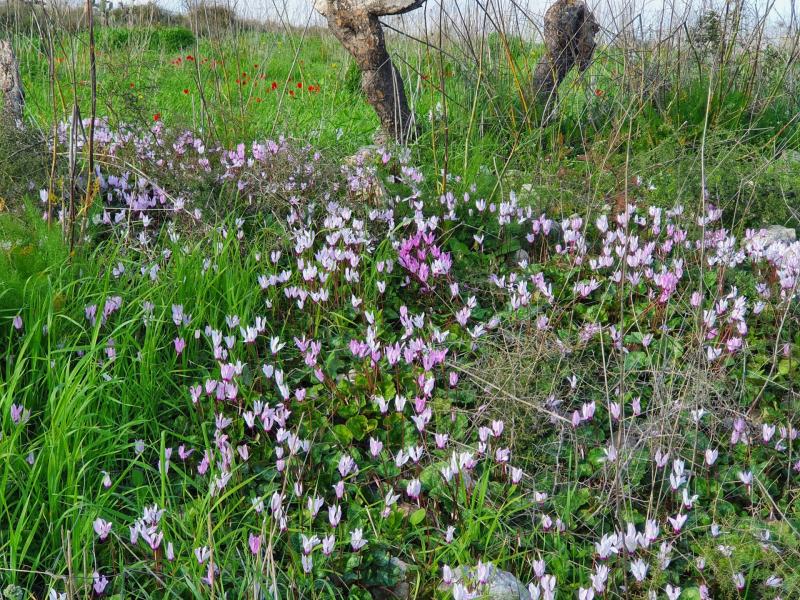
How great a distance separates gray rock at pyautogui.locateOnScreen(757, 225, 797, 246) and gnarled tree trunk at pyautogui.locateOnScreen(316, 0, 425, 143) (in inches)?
88.7

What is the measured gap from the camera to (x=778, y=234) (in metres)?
4.18

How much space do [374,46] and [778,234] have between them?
284 cm

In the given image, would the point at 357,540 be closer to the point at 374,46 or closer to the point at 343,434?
the point at 343,434

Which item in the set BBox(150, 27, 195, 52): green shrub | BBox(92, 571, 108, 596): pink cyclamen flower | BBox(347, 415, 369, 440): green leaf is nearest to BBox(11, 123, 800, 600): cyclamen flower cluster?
BBox(347, 415, 369, 440): green leaf

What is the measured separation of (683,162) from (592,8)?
1918mm

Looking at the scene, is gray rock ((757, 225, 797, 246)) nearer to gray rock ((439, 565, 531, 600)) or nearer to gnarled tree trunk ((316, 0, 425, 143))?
gnarled tree trunk ((316, 0, 425, 143))

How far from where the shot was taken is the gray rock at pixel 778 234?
13.4 ft

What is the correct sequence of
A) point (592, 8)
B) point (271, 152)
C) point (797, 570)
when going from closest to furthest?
point (797, 570) < point (271, 152) < point (592, 8)

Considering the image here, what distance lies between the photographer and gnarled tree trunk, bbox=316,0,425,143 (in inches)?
202

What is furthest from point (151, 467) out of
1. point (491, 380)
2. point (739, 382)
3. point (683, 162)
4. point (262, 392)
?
point (683, 162)

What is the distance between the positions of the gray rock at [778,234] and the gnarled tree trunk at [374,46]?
7.39ft

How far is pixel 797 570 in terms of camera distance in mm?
2148

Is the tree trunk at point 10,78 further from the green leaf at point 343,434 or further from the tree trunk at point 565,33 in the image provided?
the tree trunk at point 565,33

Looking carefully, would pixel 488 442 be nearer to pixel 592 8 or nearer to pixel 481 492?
pixel 481 492
